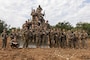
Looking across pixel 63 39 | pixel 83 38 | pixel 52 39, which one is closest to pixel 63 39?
pixel 63 39

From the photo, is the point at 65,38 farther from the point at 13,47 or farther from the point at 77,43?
the point at 13,47

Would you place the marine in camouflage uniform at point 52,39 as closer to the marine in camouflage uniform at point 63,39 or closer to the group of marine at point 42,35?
the group of marine at point 42,35

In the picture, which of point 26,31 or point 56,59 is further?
point 26,31

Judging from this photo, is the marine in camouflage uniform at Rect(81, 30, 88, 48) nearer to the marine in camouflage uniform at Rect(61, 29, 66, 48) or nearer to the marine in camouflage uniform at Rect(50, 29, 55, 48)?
the marine in camouflage uniform at Rect(61, 29, 66, 48)

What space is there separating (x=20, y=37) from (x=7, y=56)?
8461 millimetres

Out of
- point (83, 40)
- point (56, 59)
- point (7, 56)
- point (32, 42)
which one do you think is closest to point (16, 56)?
point (7, 56)

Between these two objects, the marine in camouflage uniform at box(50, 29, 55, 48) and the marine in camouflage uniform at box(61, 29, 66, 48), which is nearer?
the marine in camouflage uniform at box(50, 29, 55, 48)

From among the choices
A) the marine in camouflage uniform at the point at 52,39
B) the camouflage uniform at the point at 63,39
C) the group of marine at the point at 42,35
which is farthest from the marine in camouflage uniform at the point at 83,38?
the marine in camouflage uniform at the point at 52,39

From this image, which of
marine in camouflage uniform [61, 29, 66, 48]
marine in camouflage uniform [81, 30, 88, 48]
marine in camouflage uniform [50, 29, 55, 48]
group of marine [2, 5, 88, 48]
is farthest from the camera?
marine in camouflage uniform [81, 30, 88, 48]

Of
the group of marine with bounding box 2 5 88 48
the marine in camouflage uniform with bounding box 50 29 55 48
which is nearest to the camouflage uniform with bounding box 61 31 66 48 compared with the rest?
the group of marine with bounding box 2 5 88 48

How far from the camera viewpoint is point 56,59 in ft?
49.1

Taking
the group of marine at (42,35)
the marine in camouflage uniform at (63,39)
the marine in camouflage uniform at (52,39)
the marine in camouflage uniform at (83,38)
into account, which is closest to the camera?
the group of marine at (42,35)

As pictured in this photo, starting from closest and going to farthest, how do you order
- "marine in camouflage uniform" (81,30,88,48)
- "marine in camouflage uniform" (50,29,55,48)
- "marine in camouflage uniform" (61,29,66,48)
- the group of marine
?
1. the group of marine
2. "marine in camouflage uniform" (50,29,55,48)
3. "marine in camouflage uniform" (61,29,66,48)
4. "marine in camouflage uniform" (81,30,88,48)

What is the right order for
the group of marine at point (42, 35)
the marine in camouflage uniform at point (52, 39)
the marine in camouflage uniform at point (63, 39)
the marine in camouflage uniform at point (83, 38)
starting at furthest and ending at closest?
the marine in camouflage uniform at point (83, 38) → the marine in camouflage uniform at point (63, 39) → the marine in camouflage uniform at point (52, 39) → the group of marine at point (42, 35)
